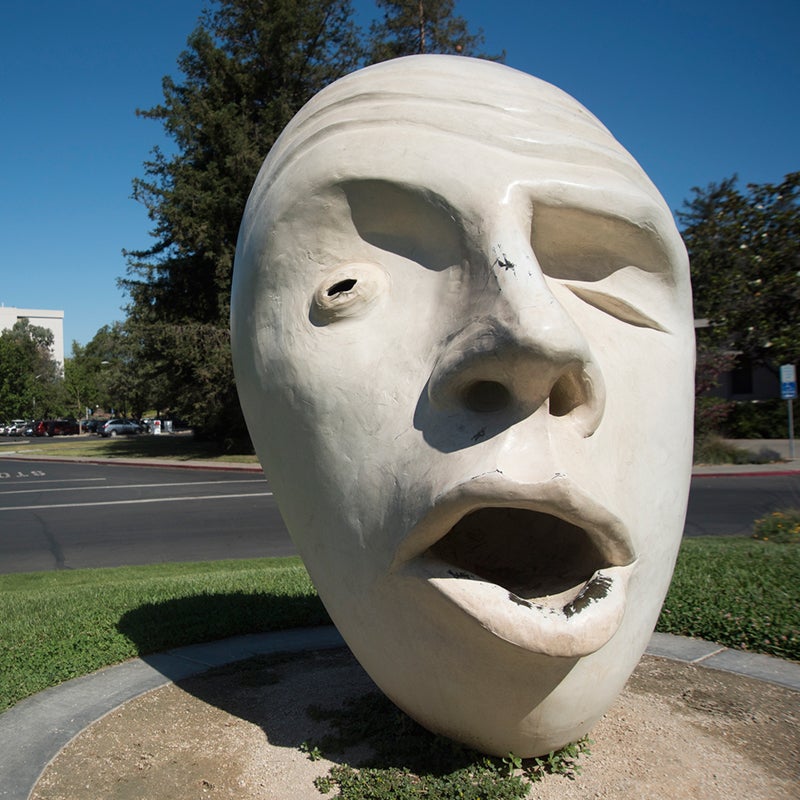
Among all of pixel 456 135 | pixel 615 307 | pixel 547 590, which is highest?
pixel 456 135

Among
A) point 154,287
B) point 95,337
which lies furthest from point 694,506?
point 95,337

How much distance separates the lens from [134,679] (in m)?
4.57

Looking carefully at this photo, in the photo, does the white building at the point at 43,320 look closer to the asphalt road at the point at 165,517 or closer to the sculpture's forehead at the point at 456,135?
the asphalt road at the point at 165,517

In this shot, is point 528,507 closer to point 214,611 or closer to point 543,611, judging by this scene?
point 543,611

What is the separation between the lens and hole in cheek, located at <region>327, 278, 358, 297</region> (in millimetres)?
2885

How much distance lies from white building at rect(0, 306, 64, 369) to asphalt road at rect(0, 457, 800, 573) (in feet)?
290

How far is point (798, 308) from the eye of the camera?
1861cm

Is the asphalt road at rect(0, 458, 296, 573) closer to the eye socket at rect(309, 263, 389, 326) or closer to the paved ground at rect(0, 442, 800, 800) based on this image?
the paved ground at rect(0, 442, 800, 800)

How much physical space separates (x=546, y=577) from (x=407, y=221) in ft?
4.70

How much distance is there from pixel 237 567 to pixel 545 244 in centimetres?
625

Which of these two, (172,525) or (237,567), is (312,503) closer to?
(237,567)

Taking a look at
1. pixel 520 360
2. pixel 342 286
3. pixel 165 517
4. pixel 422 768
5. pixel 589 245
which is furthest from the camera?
pixel 165 517

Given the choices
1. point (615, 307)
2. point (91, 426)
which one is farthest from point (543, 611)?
point (91, 426)

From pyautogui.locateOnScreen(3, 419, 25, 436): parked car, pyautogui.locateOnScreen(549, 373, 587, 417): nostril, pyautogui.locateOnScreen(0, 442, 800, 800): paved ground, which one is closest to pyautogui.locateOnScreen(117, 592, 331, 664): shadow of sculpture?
pyautogui.locateOnScreen(0, 442, 800, 800): paved ground
